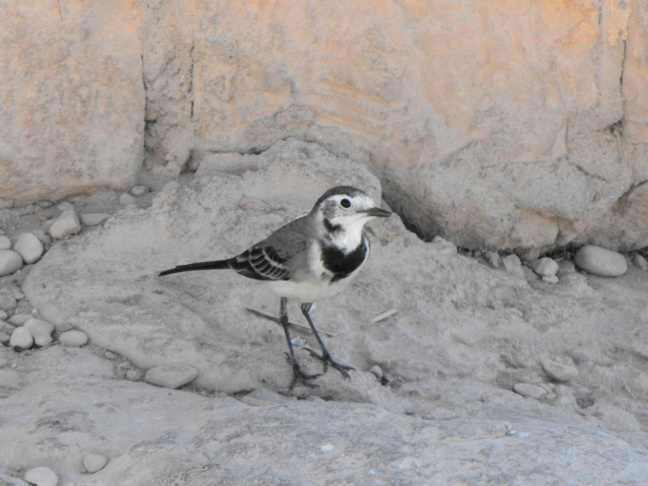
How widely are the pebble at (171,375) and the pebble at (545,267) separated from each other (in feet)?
9.63

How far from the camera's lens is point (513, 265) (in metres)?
6.00

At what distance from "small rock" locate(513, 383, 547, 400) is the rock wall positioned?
5.36 ft

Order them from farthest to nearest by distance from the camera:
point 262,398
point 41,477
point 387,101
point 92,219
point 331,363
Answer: point 387,101, point 92,219, point 331,363, point 262,398, point 41,477

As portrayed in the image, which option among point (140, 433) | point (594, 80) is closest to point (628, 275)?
point (594, 80)

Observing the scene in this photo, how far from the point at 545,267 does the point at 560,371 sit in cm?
138

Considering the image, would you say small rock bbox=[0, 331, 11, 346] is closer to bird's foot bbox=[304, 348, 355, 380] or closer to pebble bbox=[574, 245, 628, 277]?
bird's foot bbox=[304, 348, 355, 380]

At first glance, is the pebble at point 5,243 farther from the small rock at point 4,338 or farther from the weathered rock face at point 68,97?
the small rock at point 4,338

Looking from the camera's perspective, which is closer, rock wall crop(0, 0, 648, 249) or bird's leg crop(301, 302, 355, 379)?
bird's leg crop(301, 302, 355, 379)

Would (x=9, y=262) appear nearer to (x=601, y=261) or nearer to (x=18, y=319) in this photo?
(x=18, y=319)

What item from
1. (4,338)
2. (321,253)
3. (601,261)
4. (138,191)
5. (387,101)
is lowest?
(4,338)

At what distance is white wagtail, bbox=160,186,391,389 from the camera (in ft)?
14.5

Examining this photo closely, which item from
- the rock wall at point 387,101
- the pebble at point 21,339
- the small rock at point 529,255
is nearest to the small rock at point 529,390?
the rock wall at point 387,101

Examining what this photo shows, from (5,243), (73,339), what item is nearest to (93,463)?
(73,339)

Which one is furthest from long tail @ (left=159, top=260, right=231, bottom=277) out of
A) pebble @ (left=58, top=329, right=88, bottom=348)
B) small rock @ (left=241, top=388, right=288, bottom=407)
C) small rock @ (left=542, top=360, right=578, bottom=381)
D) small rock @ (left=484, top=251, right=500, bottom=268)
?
small rock @ (left=484, top=251, right=500, bottom=268)
